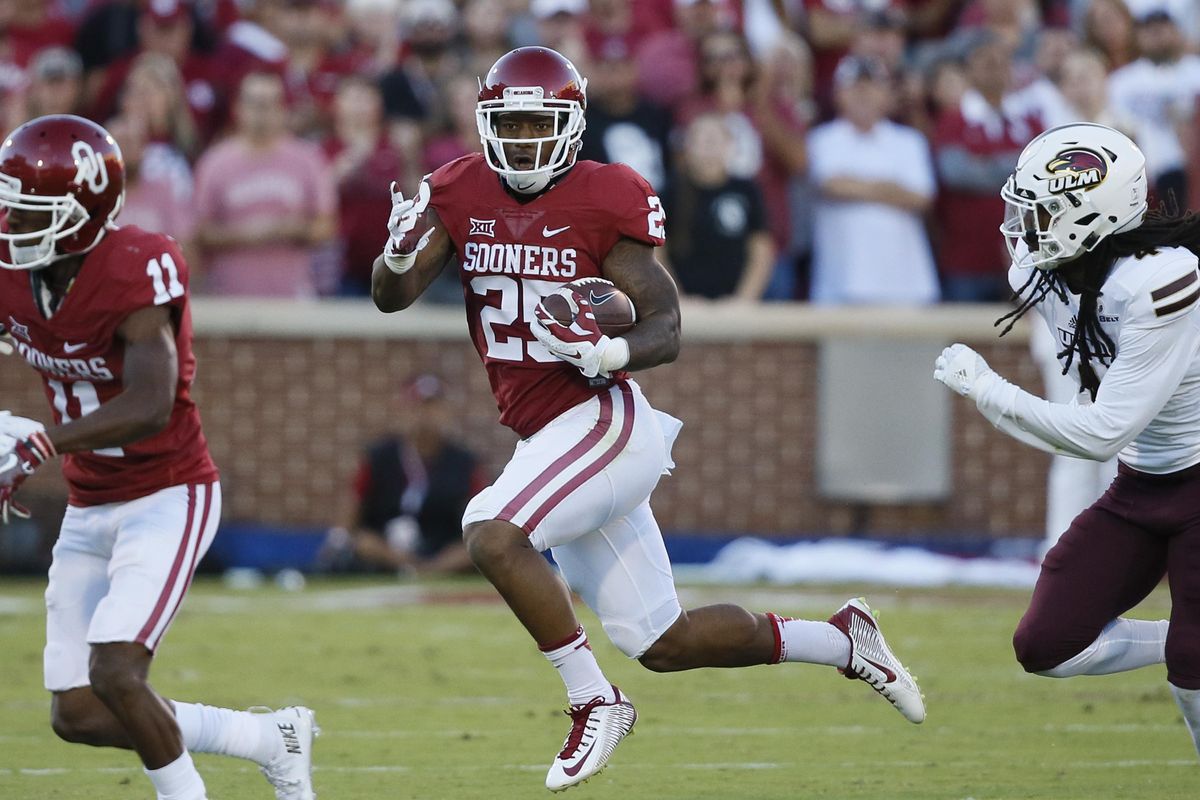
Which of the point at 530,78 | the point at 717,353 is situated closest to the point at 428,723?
the point at 530,78

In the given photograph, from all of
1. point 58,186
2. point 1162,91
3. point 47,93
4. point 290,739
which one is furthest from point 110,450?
point 1162,91

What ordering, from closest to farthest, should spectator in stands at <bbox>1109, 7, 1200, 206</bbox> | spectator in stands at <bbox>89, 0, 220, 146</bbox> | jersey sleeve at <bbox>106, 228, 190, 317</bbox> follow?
jersey sleeve at <bbox>106, 228, 190, 317</bbox>
spectator in stands at <bbox>1109, 7, 1200, 206</bbox>
spectator in stands at <bbox>89, 0, 220, 146</bbox>

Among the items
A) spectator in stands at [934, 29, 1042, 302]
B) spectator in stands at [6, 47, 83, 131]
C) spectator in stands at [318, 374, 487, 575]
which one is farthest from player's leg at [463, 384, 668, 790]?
spectator in stands at [6, 47, 83, 131]

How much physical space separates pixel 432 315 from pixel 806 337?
230 cm

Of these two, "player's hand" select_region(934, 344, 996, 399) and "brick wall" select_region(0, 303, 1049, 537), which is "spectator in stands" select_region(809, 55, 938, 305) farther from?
"player's hand" select_region(934, 344, 996, 399)

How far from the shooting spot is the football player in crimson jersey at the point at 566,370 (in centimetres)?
507

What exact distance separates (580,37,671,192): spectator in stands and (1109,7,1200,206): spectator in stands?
281cm

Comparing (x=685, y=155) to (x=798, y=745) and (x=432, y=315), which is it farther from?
(x=798, y=745)

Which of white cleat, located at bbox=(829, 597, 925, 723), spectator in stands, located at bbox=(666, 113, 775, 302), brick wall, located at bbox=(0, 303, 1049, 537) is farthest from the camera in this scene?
brick wall, located at bbox=(0, 303, 1049, 537)

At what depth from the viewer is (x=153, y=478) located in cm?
505

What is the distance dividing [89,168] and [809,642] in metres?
2.46

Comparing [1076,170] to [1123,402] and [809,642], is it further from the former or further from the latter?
[809,642]

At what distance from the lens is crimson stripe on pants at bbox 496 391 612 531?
500 cm

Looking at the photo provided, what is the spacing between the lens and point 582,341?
4.93 metres
